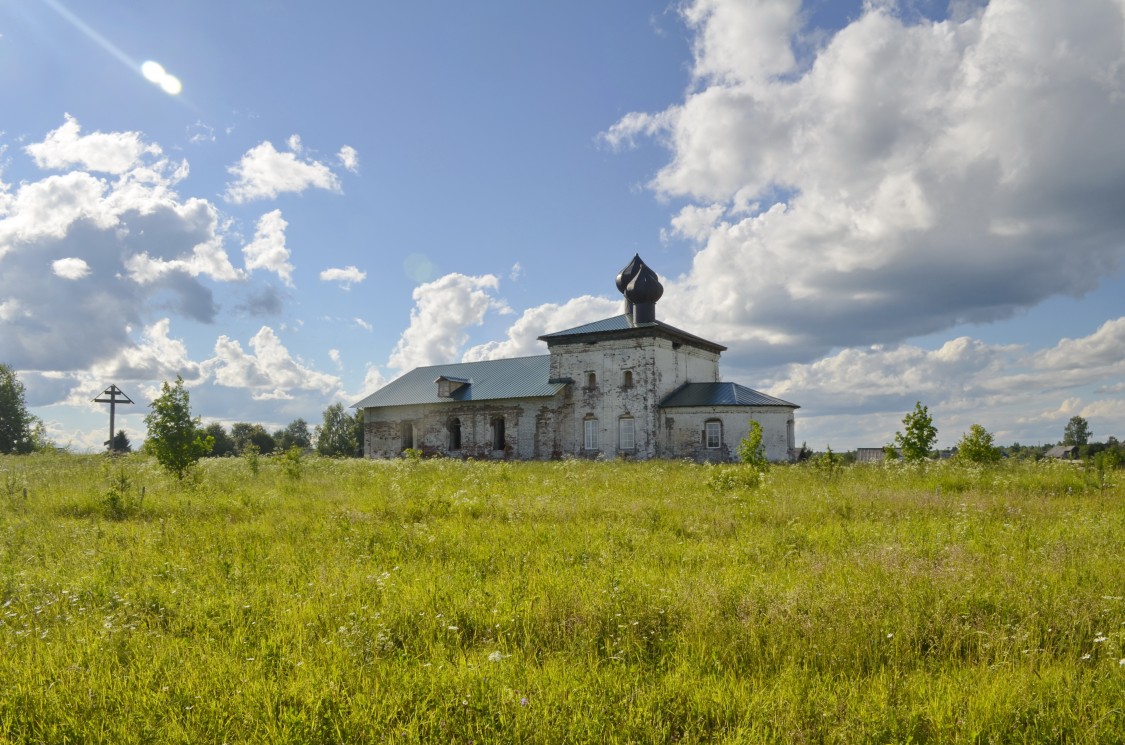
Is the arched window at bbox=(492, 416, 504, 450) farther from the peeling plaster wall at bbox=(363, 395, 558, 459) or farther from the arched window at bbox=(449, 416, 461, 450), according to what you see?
the arched window at bbox=(449, 416, 461, 450)

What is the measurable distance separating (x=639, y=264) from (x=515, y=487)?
25521 mm

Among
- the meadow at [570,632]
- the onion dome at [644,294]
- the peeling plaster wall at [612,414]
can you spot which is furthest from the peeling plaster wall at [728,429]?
the meadow at [570,632]

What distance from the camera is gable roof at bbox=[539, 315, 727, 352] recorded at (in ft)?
115

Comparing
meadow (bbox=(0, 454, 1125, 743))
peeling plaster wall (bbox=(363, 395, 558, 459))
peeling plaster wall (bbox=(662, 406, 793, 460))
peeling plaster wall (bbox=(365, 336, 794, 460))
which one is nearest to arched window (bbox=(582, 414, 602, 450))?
peeling plaster wall (bbox=(365, 336, 794, 460))

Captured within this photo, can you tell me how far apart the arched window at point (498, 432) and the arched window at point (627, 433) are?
8.16 m

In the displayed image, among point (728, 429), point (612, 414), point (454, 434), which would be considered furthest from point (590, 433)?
point (454, 434)

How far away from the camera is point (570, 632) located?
4.94 m

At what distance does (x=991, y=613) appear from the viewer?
5402mm

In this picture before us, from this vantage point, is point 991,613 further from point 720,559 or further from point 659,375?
point 659,375

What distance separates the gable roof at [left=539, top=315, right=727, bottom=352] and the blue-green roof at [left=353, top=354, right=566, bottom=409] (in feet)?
8.58

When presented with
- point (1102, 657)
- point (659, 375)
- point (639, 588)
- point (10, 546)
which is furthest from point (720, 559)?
point (659, 375)

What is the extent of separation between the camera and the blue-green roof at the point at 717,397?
32.6 meters

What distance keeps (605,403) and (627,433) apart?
84.7 inches

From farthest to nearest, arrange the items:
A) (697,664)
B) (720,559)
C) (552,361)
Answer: (552,361) < (720,559) < (697,664)
